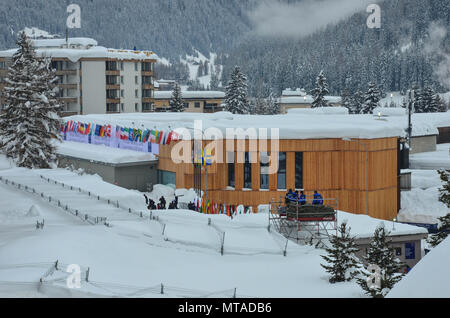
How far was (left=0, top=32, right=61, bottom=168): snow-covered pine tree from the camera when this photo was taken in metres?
50.7

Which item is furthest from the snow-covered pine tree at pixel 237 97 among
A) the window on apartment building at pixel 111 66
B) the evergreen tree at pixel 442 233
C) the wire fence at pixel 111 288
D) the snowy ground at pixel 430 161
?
the wire fence at pixel 111 288

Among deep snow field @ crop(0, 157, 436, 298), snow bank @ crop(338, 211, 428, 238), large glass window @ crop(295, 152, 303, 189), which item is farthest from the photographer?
large glass window @ crop(295, 152, 303, 189)

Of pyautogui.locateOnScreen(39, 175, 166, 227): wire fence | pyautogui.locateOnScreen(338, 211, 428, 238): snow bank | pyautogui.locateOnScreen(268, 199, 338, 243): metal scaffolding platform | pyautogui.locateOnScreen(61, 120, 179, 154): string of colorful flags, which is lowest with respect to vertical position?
pyautogui.locateOnScreen(338, 211, 428, 238): snow bank

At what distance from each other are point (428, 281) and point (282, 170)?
38482mm

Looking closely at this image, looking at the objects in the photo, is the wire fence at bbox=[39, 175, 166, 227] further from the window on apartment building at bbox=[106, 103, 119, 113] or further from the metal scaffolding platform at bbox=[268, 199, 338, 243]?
the window on apartment building at bbox=[106, 103, 119, 113]

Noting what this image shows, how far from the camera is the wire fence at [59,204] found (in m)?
26.6

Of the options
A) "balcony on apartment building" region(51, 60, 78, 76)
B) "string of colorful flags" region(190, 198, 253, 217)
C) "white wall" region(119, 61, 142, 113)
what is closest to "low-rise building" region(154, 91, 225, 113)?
"white wall" region(119, 61, 142, 113)

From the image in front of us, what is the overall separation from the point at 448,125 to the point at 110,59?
171 feet

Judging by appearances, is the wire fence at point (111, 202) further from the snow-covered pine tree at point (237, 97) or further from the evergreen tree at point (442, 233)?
the snow-covered pine tree at point (237, 97)

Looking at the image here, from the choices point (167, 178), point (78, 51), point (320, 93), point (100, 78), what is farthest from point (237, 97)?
point (167, 178)

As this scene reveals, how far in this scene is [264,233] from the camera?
26.4 meters

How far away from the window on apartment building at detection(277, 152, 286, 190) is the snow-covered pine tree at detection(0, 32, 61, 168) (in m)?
16.6

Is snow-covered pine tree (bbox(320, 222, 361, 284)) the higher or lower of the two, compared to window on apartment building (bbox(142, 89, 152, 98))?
lower
